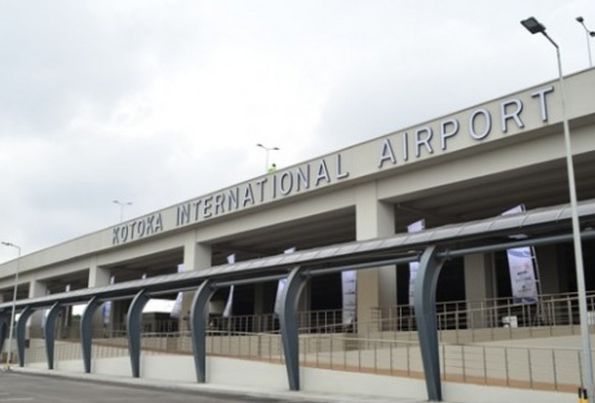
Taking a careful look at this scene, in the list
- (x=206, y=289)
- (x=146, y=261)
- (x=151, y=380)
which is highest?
(x=146, y=261)

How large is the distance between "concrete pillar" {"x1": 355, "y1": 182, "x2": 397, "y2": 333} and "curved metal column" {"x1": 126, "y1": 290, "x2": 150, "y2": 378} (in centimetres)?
1217

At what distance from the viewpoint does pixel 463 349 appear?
21484mm

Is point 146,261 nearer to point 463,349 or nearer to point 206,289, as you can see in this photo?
point 206,289

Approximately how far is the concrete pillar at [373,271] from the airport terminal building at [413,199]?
0.15 feet


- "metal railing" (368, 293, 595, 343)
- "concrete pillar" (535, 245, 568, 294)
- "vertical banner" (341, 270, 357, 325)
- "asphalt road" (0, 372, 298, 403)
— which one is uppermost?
"concrete pillar" (535, 245, 568, 294)

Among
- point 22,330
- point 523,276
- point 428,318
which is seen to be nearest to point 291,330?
point 428,318

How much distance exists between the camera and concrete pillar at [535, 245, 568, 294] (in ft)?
102

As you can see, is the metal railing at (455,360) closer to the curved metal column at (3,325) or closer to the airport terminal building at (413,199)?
the airport terminal building at (413,199)

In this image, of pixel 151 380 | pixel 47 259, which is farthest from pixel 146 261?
pixel 151 380

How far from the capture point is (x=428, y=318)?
1995cm

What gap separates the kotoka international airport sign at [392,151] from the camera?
22797mm

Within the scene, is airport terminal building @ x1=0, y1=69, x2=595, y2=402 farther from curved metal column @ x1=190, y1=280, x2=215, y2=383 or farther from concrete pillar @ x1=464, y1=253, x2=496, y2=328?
curved metal column @ x1=190, y1=280, x2=215, y2=383

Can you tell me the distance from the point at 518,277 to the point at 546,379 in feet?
19.9

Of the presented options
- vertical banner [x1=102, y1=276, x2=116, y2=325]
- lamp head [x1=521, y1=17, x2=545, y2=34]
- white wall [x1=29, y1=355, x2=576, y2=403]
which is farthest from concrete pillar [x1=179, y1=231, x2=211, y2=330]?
lamp head [x1=521, y1=17, x2=545, y2=34]
